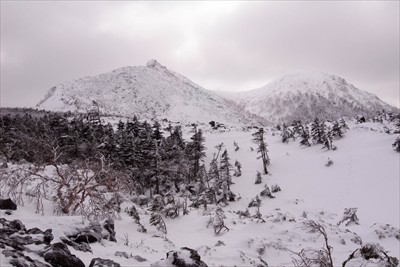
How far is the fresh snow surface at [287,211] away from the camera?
17156 mm

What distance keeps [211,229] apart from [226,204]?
2602 centimetres

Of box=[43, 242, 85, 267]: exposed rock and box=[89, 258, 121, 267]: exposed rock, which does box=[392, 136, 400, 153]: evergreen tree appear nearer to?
box=[89, 258, 121, 267]: exposed rock

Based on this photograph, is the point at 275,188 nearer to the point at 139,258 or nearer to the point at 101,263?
the point at 139,258

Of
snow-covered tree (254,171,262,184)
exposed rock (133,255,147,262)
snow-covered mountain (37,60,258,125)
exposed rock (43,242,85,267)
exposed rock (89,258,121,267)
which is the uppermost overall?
snow-covered mountain (37,60,258,125)

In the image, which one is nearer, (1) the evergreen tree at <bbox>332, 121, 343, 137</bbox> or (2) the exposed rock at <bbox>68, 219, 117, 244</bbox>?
(2) the exposed rock at <bbox>68, 219, 117, 244</bbox>

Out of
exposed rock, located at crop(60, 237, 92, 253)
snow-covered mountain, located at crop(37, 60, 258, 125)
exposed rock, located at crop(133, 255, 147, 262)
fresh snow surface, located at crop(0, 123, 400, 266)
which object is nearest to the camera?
exposed rock, located at crop(60, 237, 92, 253)

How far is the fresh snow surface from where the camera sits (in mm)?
17156

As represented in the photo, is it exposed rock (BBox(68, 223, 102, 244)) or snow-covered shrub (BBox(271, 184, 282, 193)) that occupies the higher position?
exposed rock (BBox(68, 223, 102, 244))

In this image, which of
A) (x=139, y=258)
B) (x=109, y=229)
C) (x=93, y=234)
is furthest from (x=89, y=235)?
(x=139, y=258)

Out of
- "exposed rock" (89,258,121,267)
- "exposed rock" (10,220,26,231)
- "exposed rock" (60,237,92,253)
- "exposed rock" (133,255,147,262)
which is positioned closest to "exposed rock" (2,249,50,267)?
"exposed rock" (89,258,121,267)

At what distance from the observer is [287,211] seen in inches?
1394

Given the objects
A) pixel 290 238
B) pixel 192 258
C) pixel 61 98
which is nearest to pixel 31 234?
pixel 192 258

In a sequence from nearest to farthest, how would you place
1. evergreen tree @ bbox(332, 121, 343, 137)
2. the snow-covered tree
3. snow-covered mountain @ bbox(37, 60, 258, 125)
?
the snow-covered tree → evergreen tree @ bbox(332, 121, 343, 137) → snow-covered mountain @ bbox(37, 60, 258, 125)

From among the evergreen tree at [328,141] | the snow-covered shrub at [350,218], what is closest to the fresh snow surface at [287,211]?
the snow-covered shrub at [350,218]
